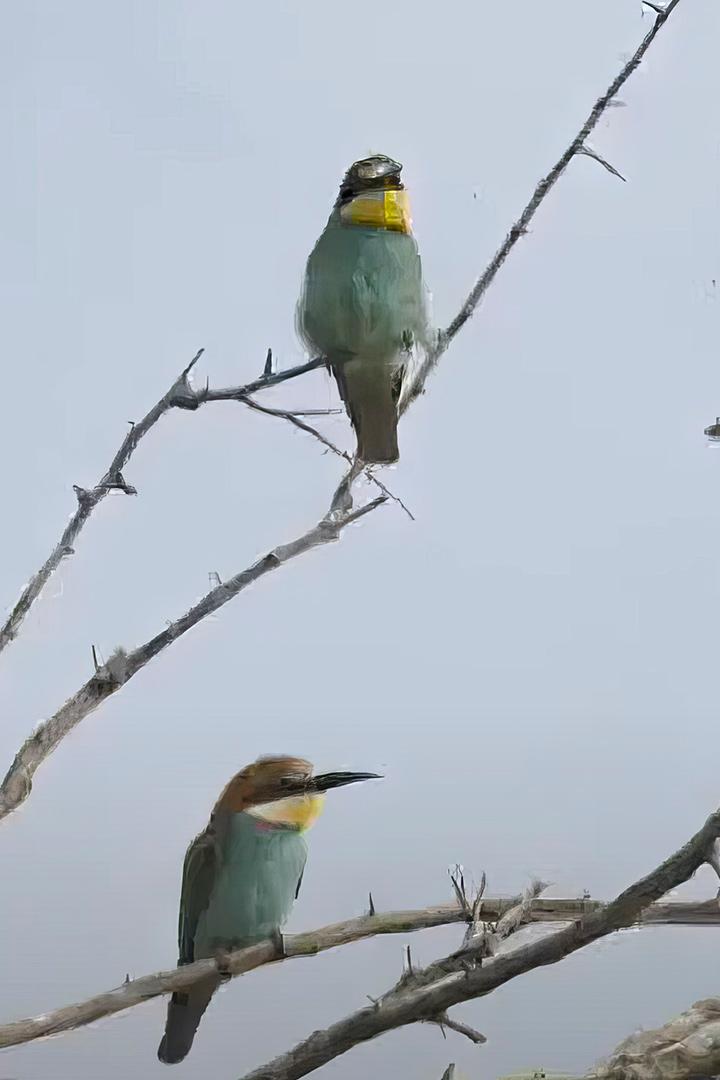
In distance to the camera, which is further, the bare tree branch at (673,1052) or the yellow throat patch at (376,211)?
the yellow throat patch at (376,211)

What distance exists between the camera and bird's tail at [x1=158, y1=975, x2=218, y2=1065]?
711 millimetres

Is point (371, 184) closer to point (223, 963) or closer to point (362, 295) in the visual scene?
point (362, 295)

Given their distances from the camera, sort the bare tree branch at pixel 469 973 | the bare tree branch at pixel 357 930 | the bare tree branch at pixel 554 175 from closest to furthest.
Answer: the bare tree branch at pixel 469 973, the bare tree branch at pixel 357 930, the bare tree branch at pixel 554 175

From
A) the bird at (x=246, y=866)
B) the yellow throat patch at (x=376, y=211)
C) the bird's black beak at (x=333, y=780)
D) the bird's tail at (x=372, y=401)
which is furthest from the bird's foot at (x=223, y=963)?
the yellow throat patch at (x=376, y=211)

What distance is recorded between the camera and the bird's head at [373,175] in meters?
Answer: 0.81

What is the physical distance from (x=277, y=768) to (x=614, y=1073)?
0.83 ft

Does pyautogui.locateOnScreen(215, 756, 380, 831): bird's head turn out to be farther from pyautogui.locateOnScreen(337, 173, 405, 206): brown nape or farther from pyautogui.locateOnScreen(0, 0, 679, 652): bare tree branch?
pyautogui.locateOnScreen(337, 173, 405, 206): brown nape

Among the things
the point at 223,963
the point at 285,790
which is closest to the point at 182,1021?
the point at 223,963

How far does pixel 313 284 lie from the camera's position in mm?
817

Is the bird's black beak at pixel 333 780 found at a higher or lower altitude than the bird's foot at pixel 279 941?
higher

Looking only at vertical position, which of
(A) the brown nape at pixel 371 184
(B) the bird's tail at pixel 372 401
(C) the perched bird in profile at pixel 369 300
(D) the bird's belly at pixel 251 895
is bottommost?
(D) the bird's belly at pixel 251 895

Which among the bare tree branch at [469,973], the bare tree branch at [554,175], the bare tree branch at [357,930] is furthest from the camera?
the bare tree branch at [554,175]

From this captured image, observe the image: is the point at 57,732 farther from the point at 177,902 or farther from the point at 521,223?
the point at 521,223

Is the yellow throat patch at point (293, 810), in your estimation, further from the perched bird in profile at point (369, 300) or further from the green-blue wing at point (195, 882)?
the perched bird in profile at point (369, 300)
